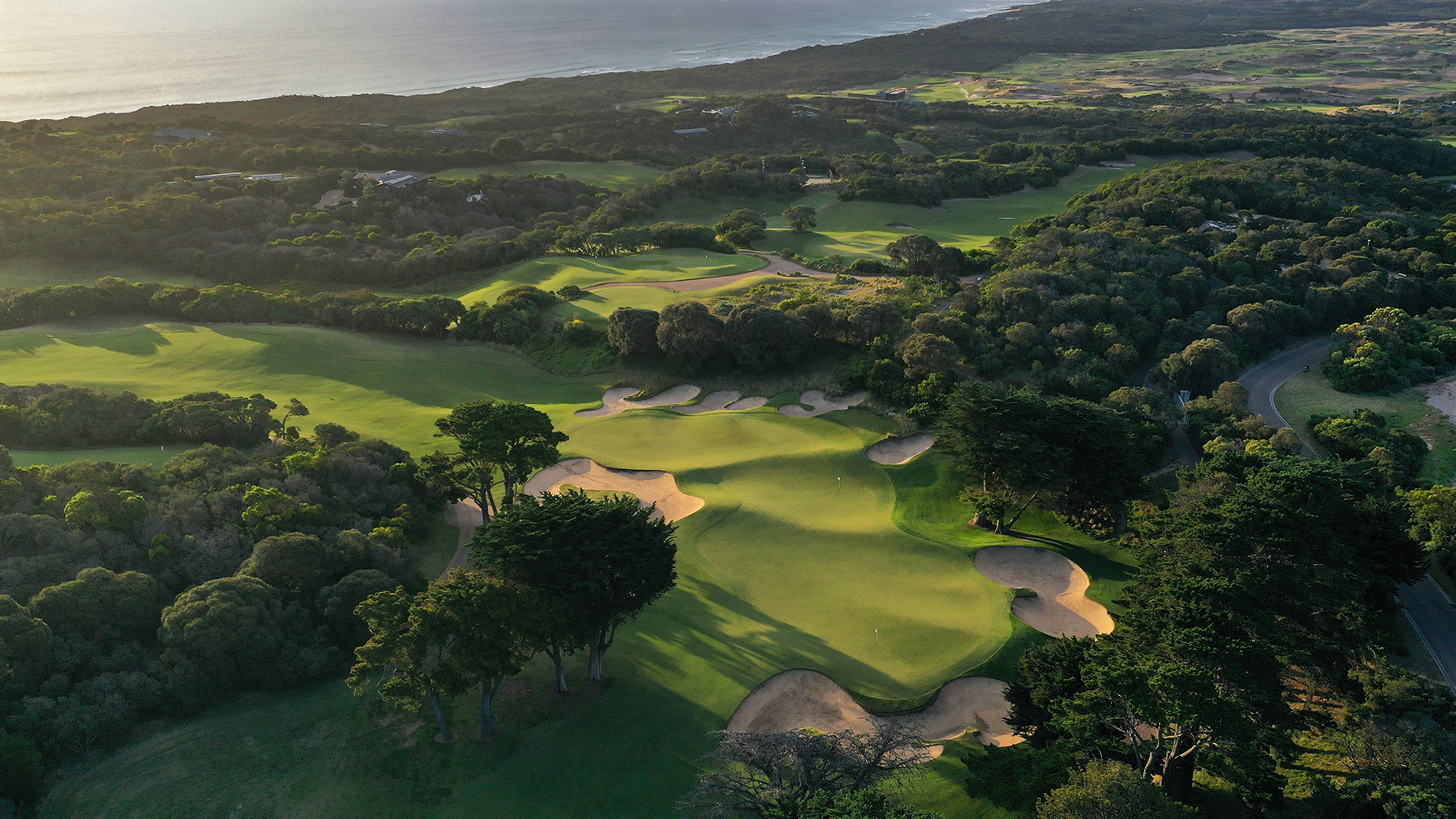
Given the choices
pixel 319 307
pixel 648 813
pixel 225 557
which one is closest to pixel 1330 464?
pixel 648 813

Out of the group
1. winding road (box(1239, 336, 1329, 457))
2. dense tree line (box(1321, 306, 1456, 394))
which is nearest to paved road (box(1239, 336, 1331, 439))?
winding road (box(1239, 336, 1329, 457))

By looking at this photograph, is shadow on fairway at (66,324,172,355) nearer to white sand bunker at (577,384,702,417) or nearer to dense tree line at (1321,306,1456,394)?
white sand bunker at (577,384,702,417)

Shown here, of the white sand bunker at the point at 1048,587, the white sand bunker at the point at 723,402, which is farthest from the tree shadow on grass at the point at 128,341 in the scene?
the white sand bunker at the point at 1048,587

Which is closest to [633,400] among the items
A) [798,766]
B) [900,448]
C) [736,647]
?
[900,448]

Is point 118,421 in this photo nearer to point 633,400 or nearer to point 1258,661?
point 633,400

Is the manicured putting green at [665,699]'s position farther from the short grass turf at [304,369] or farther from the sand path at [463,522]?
the short grass turf at [304,369]

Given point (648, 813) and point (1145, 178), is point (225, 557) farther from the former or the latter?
point (1145, 178)

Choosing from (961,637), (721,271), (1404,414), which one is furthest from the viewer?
(721,271)
